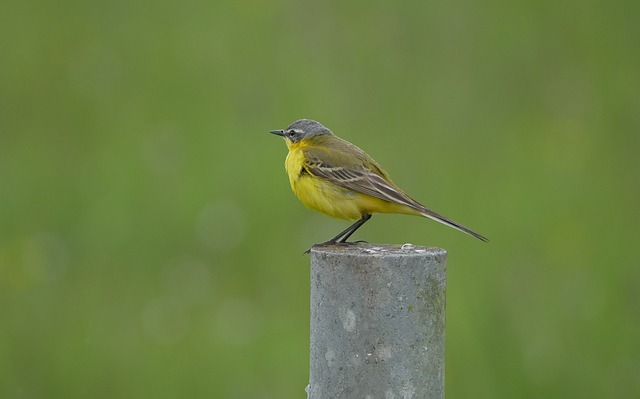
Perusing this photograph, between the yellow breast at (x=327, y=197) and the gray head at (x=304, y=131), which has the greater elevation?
the gray head at (x=304, y=131)

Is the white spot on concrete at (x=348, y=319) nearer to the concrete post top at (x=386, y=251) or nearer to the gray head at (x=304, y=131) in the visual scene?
the concrete post top at (x=386, y=251)

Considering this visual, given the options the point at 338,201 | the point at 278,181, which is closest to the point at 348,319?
the point at 338,201

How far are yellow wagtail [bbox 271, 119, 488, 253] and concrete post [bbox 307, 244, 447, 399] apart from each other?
5.12 feet

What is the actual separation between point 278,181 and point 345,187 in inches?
207

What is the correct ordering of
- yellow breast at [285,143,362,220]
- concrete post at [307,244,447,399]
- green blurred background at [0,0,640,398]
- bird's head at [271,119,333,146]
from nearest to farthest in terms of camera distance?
1. concrete post at [307,244,447,399]
2. yellow breast at [285,143,362,220]
3. bird's head at [271,119,333,146]
4. green blurred background at [0,0,640,398]

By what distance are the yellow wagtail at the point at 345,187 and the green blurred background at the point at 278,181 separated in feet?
12.2

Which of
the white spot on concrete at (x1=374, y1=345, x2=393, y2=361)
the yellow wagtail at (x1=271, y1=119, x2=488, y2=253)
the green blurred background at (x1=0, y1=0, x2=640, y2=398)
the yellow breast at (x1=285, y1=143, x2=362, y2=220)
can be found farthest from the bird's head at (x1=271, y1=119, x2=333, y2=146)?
the green blurred background at (x1=0, y1=0, x2=640, y2=398)

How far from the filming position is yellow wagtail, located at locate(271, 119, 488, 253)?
6.02m

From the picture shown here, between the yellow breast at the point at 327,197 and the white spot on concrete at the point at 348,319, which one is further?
the yellow breast at the point at 327,197

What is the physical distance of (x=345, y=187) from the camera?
6145 mm

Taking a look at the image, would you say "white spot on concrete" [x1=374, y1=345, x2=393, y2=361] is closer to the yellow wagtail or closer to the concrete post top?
the concrete post top

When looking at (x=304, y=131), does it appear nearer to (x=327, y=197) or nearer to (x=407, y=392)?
(x=327, y=197)

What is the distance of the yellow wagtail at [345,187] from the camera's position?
602cm

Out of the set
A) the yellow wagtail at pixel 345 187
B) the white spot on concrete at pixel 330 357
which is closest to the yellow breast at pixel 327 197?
the yellow wagtail at pixel 345 187
